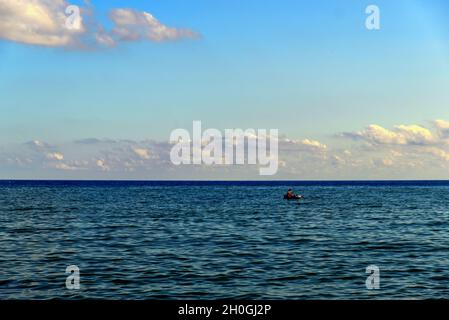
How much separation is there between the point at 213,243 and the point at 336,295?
19780mm

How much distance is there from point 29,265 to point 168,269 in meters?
9.42

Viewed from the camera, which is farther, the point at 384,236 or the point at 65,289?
the point at 384,236

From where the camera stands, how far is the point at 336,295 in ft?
74.7

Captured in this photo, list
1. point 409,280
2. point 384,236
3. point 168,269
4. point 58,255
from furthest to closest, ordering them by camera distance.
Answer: point 384,236 < point 58,255 < point 168,269 < point 409,280

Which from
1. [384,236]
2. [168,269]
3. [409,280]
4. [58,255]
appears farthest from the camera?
[384,236]

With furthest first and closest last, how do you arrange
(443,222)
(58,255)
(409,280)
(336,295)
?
(443,222) < (58,255) < (409,280) < (336,295)

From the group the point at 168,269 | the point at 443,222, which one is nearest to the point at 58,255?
the point at 168,269

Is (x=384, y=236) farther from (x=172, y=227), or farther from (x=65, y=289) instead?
(x=65, y=289)
